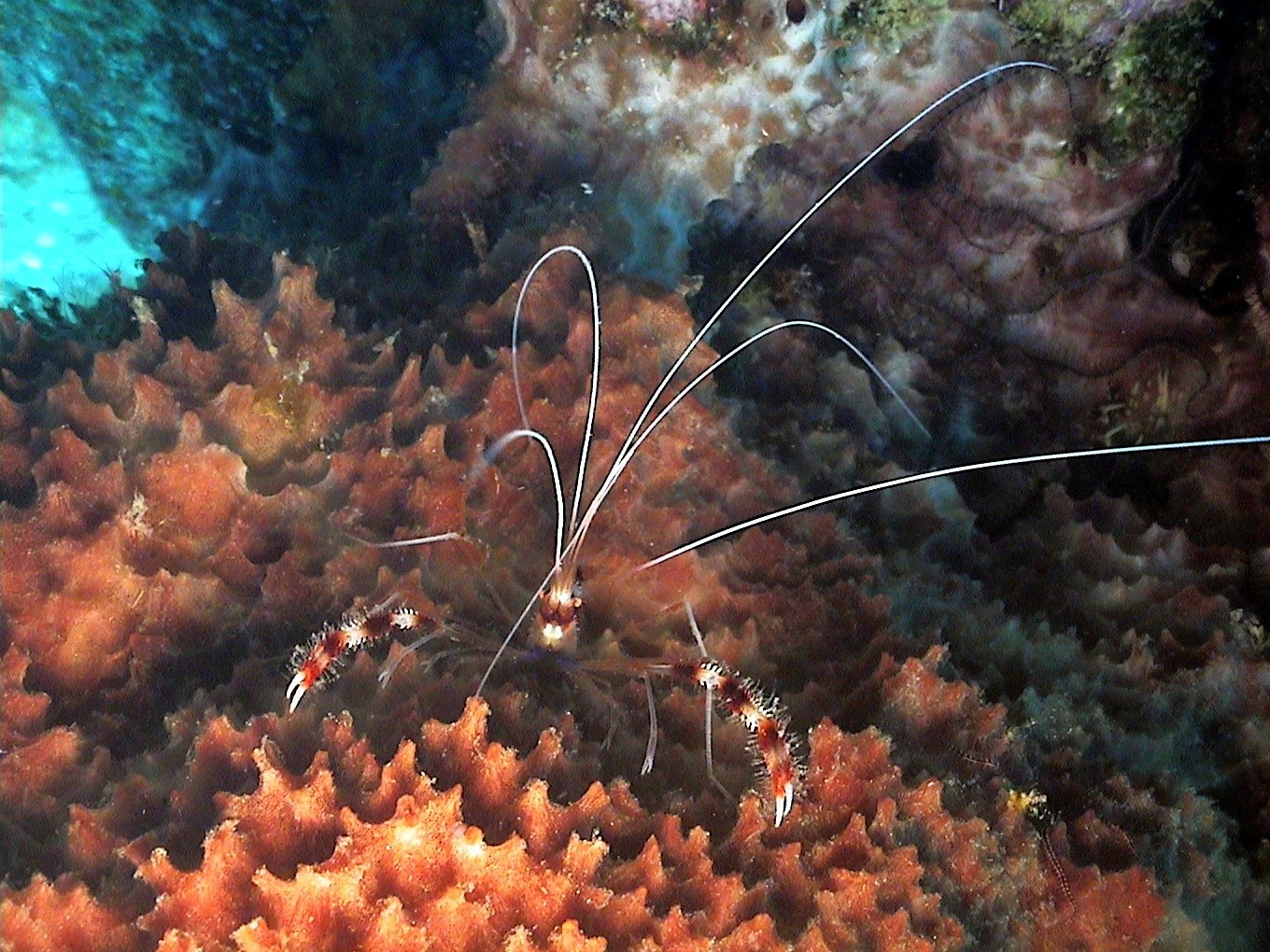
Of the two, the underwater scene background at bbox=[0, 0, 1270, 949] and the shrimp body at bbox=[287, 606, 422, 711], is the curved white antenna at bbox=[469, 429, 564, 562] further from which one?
the shrimp body at bbox=[287, 606, 422, 711]

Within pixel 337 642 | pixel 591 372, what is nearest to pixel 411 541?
pixel 337 642

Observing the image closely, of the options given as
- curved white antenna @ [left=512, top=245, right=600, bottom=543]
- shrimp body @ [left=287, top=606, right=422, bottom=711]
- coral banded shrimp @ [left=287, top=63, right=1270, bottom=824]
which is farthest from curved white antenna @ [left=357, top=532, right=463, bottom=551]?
curved white antenna @ [left=512, top=245, right=600, bottom=543]

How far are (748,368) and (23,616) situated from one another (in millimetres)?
2777

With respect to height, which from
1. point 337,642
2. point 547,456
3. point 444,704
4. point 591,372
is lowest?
point 444,704

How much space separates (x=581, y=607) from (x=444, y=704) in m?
0.58

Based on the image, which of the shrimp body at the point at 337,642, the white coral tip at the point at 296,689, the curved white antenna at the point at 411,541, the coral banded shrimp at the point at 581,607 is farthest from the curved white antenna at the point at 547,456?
the white coral tip at the point at 296,689

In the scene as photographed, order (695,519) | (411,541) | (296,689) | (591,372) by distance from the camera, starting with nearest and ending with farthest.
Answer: (296,689) < (411,541) < (695,519) < (591,372)

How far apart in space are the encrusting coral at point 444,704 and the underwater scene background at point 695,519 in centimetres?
1

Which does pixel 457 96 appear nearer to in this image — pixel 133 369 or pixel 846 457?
pixel 133 369

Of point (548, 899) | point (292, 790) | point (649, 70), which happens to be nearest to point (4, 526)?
point (292, 790)

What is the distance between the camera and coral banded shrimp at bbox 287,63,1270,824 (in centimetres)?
238

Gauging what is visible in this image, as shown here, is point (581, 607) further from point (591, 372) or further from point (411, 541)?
point (591, 372)

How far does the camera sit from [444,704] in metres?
2.41

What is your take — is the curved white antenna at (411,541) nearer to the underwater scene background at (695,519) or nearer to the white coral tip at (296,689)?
the underwater scene background at (695,519)
